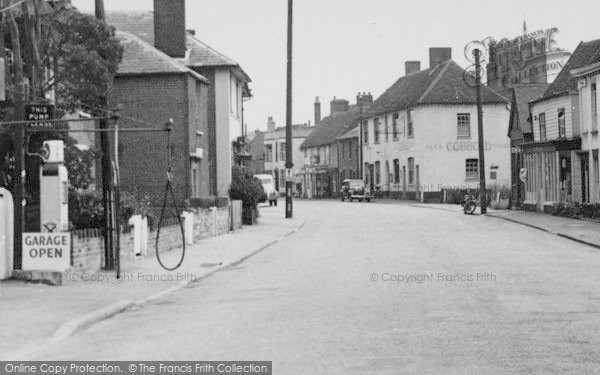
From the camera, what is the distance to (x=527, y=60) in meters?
80.1

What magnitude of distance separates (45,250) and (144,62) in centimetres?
1740

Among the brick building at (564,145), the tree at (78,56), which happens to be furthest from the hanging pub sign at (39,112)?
the brick building at (564,145)

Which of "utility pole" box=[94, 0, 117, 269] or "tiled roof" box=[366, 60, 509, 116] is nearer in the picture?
"utility pole" box=[94, 0, 117, 269]

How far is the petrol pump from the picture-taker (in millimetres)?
15438

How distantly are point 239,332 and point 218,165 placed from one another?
2950 centimetres

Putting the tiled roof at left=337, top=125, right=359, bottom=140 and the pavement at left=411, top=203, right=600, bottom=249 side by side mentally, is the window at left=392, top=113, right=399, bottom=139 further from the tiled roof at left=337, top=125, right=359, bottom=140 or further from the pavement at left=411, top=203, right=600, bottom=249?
the pavement at left=411, top=203, right=600, bottom=249

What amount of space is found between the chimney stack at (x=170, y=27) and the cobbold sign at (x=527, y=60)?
3835 centimetres

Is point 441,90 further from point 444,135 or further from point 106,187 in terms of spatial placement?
point 106,187

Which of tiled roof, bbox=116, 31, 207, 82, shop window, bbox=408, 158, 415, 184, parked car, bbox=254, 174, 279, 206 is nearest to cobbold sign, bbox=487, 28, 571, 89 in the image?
shop window, bbox=408, 158, 415, 184

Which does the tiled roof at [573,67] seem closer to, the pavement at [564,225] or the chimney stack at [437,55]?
the pavement at [564,225]

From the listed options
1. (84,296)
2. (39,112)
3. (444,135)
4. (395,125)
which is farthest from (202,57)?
(395,125)

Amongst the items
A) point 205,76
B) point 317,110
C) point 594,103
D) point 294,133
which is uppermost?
point 317,110

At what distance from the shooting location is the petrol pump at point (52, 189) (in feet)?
50.6

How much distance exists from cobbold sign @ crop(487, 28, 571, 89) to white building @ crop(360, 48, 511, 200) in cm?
524
